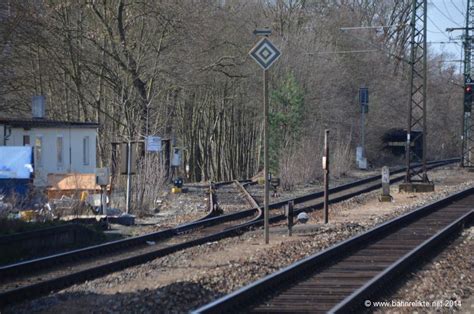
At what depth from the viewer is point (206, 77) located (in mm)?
38094

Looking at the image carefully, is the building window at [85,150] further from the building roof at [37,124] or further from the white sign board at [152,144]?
the white sign board at [152,144]

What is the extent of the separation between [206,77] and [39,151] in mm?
10492

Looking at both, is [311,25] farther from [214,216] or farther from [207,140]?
[214,216]

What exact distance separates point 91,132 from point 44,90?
25.3ft

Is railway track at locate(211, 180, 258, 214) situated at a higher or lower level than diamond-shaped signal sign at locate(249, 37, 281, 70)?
lower

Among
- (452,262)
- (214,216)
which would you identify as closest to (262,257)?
(452,262)

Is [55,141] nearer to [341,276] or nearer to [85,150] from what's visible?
[85,150]

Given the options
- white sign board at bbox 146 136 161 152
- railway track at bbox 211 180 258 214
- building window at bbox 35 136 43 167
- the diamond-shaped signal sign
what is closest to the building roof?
building window at bbox 35 136 43 167

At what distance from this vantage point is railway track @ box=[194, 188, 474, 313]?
8784mm

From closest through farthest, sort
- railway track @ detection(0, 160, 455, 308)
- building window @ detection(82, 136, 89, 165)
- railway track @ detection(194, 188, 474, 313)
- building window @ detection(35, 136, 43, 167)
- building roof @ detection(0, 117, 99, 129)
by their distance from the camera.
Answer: railway track @ detection(194, 188, 474, 313)
railway track @ detection(0, 160, 455, 308)
building roof @ detection(0, 117, 99, 129)
building window @ detection(35, 136, 43, 167)
building window @ detection(82, 136, 89, 165)

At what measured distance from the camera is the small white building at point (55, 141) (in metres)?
29.2

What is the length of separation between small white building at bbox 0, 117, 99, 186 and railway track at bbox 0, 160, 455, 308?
11777mm

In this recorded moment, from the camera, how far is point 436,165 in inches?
2032

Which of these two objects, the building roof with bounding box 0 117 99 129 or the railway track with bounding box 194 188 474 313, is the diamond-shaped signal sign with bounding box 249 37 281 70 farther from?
the building roof with bounding box 0 117 99 129
